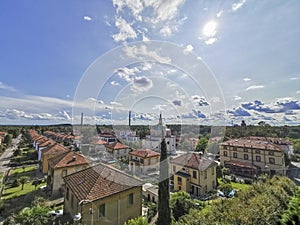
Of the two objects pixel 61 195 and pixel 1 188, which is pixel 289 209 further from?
pixel 1 188

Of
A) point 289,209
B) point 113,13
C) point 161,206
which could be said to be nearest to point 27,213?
point 161,206

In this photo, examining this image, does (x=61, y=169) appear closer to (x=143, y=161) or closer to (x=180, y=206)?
(x=143, y=161)

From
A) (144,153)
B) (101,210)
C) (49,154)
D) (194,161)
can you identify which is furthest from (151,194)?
(49,154)

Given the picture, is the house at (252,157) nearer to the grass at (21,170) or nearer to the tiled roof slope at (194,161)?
the tiled roof slope at (194,161)

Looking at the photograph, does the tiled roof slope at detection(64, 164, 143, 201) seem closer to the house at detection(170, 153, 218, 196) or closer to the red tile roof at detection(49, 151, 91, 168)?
the red tile roof at detection(49, 151, 91, 168)

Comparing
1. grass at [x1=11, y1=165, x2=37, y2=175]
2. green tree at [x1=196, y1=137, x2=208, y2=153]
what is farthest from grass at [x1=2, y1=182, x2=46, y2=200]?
green tree at [x1=196, y1=137, x2=208, y2=153]
